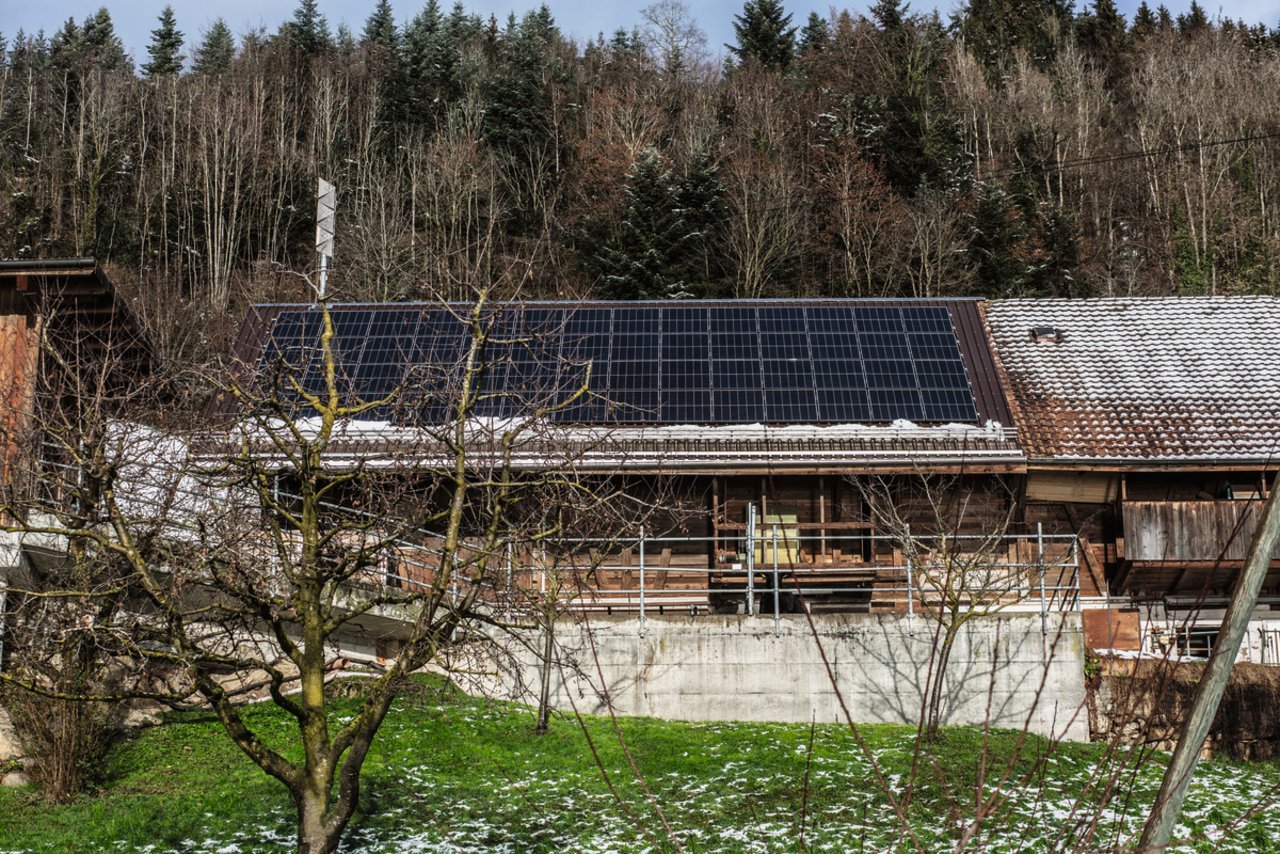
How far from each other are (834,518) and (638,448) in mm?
3459

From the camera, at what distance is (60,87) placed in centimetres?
5822

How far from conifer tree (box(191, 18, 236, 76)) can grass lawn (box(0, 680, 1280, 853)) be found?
54371mm

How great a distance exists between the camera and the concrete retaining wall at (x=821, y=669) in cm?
1730

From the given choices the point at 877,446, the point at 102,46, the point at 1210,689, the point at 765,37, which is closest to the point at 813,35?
the point at 765,37

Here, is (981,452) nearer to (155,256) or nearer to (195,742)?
(195,742)

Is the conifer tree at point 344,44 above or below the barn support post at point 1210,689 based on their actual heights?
above

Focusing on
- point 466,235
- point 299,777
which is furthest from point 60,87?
point 299,777

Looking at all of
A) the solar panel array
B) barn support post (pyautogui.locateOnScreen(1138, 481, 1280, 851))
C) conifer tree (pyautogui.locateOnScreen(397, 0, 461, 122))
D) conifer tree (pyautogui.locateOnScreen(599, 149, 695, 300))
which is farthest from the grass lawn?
conifer tree (pyautogui.locateOnScreen(397, 0, 461, 122))

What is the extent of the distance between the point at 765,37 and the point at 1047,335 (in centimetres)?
4128

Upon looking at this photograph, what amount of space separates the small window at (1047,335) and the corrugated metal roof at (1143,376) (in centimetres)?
3

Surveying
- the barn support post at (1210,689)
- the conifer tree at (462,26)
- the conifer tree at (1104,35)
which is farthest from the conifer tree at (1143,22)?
the barn support post at (1210,689)

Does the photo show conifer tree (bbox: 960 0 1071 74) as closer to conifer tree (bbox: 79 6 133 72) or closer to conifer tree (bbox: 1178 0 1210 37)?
conifer tree (bbox: 1178 0 1210 37)

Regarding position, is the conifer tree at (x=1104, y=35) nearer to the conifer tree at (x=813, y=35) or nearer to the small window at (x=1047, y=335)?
the conifer tree at (x=813, y=35)

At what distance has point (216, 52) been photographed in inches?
2685
